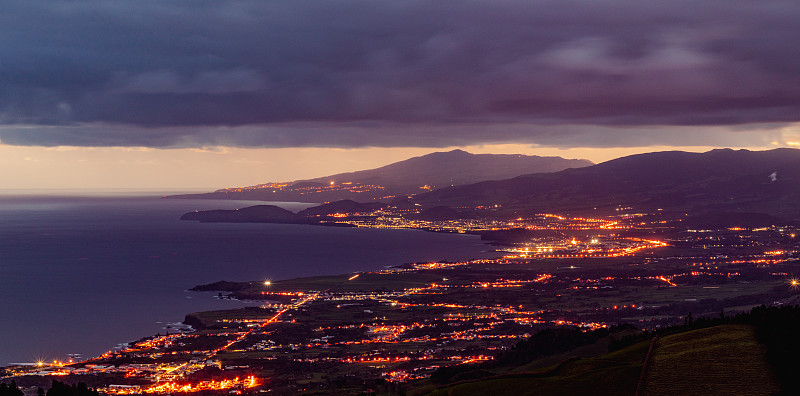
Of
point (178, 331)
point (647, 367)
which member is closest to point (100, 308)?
point (178, 331)

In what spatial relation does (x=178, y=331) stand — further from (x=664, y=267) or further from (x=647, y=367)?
(x=664, y=267)

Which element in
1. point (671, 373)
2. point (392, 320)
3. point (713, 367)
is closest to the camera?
point (713, 367)

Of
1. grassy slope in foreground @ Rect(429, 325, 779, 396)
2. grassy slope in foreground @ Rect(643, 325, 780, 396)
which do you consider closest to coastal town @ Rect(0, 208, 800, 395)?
grassy slope in foreground @ Rect(429, 325, 779, 396)

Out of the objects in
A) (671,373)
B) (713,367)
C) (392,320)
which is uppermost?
(713,367)

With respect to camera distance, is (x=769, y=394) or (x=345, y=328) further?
(x=345, y=328)

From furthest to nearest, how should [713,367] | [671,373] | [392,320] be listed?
[392,320] → [671,373] → [713,367]

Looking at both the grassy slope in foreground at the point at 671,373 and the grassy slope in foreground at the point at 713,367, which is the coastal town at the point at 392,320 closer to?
the grassy slope in foreground at the point at 671,373

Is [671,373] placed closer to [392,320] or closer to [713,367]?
[713,367]

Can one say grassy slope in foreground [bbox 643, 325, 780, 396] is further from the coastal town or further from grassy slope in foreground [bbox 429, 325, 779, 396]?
the coastal town

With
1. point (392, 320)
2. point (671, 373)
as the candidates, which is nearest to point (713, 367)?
point (671, 373)
